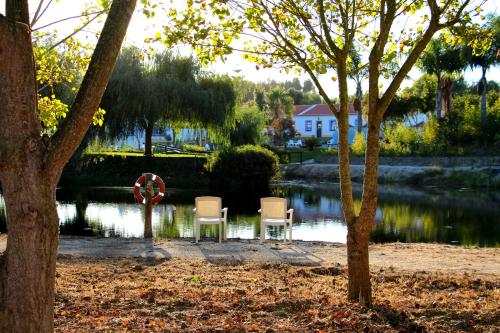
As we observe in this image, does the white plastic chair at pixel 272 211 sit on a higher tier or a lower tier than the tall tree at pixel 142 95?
lower

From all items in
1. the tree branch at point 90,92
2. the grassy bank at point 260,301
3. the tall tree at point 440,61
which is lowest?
the grassy bank at point 260,301

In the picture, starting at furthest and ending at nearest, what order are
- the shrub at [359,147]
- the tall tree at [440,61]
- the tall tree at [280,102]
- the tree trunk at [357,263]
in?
1. the tall tree at [280,102]
2. the shrub at [359,147]
3. the tall tree at [440,61]
4. the tree trunk at [357,263]

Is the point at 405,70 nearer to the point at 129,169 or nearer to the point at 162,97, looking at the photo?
the point at 162,97

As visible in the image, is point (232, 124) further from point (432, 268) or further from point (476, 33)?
point (476, 33)

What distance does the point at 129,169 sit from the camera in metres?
31.6

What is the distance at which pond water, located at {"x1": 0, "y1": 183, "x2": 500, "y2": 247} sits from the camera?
15.0 metres

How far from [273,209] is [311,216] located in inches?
304

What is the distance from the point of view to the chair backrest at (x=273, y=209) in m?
11.3

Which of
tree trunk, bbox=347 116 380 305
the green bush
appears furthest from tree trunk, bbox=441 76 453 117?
tree trunk, bbox=347 116 380 305

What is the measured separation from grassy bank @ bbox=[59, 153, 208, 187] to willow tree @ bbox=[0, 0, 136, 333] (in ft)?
86.3

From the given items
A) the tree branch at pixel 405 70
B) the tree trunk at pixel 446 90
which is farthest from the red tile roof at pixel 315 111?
the tree branch at pixel 405 70

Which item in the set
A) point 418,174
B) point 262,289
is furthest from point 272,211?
point 418,174

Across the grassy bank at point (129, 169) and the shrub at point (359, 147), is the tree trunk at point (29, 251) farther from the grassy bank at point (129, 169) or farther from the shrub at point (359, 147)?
the shrub at point (359, 147)

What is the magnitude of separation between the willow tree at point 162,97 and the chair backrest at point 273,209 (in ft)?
62.0
